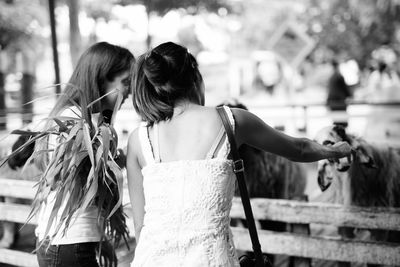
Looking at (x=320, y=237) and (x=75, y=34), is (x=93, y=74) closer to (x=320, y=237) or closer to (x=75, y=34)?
(x=320, y=237)

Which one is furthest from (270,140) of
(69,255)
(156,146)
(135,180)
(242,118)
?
(69,255)

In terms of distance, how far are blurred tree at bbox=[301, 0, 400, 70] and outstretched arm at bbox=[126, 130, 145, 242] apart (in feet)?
68.1

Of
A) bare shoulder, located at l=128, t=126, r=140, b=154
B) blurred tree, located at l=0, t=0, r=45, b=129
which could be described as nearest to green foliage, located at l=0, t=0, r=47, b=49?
blurred tree, located at l=0, t=0, r=45, b=129

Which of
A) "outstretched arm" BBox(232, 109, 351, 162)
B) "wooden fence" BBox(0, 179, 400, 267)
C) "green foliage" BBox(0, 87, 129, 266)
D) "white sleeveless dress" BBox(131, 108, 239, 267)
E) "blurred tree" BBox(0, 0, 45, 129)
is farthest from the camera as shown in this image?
"blurred tree" BBox(0, 0, 45, 129)

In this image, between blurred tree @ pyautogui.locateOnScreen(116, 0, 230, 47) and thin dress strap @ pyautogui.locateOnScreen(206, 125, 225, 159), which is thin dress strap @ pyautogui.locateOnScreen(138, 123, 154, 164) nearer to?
thin dress strap @ pyautogui.locateOnScreen(206, 125, 225, 159)

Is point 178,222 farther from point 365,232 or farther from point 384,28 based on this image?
point 384,28

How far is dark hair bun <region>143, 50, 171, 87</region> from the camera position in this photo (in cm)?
174

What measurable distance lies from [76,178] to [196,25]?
1337 cm

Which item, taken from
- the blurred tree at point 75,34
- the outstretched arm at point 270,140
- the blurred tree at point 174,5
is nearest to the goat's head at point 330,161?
the outstretched arm at point 270,140

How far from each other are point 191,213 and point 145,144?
310mm

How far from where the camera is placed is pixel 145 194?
5.84 ft

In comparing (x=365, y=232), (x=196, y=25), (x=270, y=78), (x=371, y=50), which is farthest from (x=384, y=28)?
(x=365, y=232)

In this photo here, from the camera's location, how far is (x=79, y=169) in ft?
6.66

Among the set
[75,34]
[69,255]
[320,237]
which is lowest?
[320,237]
